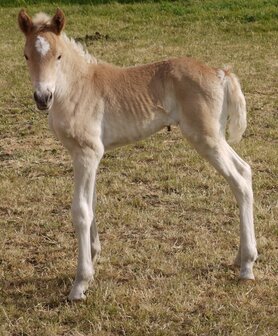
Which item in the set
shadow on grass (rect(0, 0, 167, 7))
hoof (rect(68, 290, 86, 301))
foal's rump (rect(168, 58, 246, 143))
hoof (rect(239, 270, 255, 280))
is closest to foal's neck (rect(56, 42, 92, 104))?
foal's rump (rect(168, 58, 246, 143))

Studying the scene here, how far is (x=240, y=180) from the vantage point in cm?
457

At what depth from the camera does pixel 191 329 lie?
12.9ft

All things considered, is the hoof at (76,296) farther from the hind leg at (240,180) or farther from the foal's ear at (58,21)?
the foal's ear at (58,21)

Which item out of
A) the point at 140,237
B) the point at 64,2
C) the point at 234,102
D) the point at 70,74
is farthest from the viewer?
the point at 64,2

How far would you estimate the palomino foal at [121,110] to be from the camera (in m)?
4.29

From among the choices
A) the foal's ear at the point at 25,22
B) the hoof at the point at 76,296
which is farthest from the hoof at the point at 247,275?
the foal's ear at the point at 25,22

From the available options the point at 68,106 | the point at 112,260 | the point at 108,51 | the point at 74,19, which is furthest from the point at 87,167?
the point at 74,19

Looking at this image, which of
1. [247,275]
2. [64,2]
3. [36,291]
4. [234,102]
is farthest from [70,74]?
[64,2]

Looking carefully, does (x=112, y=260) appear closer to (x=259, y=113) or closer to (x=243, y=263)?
(x=243, y=263)

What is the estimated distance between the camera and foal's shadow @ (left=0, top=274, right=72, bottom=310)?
171 inches

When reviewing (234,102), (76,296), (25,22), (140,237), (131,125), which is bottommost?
(140,237)

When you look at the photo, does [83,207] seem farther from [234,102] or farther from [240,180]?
[234,102]

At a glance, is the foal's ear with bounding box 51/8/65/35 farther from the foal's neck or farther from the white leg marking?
the white leg marking

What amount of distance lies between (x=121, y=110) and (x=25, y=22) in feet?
2.84
